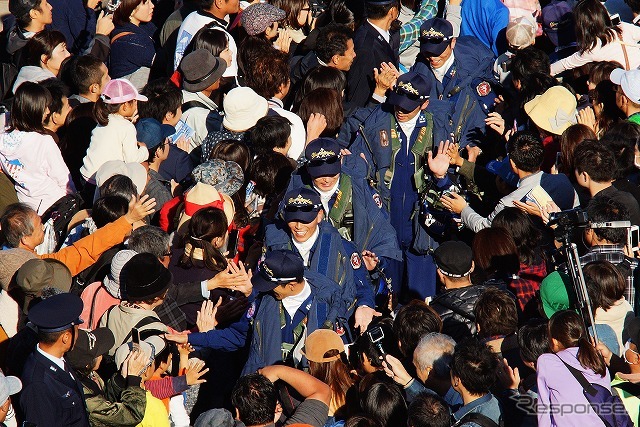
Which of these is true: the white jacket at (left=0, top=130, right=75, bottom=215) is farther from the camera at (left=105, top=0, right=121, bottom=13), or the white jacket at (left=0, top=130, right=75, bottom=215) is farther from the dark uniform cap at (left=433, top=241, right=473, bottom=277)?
the dark uniform cap at (left=433, top=241, right=473, bottom=277)

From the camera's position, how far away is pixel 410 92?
26.8 ft

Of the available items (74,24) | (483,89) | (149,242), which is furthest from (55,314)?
(74,24)

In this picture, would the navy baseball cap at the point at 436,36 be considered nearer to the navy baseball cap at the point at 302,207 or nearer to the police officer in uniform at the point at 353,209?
the police officer in uniform at the point at 353,209

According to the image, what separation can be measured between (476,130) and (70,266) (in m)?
3.85

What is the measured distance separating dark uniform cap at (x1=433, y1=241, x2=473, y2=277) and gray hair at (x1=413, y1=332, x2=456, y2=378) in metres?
0.90

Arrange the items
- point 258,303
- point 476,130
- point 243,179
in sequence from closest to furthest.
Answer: point 258,303, point 243,179, point 476,130

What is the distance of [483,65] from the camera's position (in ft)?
30.7

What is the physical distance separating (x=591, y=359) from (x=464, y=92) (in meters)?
4.12

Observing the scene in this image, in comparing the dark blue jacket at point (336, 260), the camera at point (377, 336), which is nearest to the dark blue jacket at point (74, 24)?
the dark blue jacket at point (336, 260)

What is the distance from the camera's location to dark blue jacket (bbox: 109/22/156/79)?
10.0 m

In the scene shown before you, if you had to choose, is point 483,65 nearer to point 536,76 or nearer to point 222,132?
point 536,76

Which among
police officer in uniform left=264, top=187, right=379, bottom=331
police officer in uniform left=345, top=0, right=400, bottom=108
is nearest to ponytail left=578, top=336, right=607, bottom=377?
police officer in uniform left=264, top=187, right=379, bottom=331

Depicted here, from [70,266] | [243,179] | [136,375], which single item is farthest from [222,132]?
[136,375]

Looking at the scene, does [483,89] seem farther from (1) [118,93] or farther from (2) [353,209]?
(1) [118,93]
